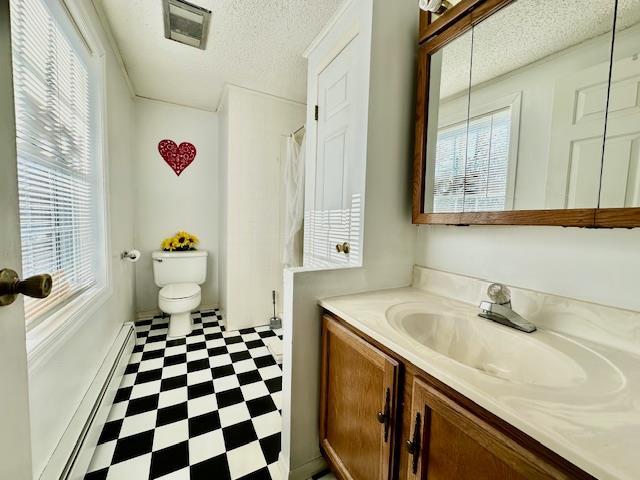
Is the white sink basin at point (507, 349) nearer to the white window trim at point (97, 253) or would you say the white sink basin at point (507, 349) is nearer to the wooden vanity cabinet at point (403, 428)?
the wooden vanity cabinet at point (403, 428)

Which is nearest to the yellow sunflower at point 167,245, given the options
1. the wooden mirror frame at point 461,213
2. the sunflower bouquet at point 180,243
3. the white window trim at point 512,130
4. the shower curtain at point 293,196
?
the sunflower bouquet at point 180,243

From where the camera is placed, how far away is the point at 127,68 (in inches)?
80.4

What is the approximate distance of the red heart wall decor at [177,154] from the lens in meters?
2.62

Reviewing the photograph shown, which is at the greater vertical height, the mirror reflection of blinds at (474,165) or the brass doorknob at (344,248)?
the mirror reflection of blinds at (474,165)

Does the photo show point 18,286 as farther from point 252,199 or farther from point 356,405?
point 252,199

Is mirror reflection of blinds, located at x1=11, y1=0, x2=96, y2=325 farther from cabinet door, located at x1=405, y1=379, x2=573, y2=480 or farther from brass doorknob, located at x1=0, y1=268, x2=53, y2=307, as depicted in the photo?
cabinet door, located at x1=405, y1=379, x2=573, y2=480

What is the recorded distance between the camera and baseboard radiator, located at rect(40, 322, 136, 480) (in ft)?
2.93

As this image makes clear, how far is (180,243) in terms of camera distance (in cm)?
263

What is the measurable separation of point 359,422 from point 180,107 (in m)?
3.11

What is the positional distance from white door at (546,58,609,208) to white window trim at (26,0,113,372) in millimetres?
1730

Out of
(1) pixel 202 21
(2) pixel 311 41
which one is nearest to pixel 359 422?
(2) pixel 311 41

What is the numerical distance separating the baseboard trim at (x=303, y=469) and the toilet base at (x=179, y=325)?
1.55m

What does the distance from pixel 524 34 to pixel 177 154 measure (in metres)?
2.82

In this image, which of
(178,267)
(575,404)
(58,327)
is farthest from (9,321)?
(178,267)
